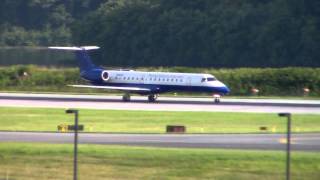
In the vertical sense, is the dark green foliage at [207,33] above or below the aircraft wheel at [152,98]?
above

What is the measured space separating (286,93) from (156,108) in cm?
2189

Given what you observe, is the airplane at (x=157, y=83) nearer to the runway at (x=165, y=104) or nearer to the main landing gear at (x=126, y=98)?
the main landing gear at (x=126, y=98)

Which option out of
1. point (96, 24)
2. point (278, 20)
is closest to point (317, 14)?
point (278, 20)

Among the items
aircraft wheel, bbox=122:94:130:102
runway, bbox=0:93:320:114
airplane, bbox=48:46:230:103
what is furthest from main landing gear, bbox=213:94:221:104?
aircraft wheel, bbox=122:94:130:102

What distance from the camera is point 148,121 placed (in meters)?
43.2

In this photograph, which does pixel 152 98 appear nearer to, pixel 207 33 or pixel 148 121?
pixel 148 121

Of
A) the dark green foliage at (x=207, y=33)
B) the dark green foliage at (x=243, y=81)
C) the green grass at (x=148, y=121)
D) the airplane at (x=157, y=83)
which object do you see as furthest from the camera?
the dark green foliage at (x=207, y=33)

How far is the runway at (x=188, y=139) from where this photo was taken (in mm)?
29828

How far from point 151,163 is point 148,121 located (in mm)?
20161

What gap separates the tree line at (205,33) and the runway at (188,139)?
69.7 m

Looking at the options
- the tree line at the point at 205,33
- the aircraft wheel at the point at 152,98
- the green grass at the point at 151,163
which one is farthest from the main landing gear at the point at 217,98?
the tree line at the point at 205,33

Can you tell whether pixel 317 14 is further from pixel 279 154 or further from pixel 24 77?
pixel 279 154

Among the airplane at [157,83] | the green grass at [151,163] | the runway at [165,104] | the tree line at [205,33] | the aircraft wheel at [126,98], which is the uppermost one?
the tree line at [205,33]

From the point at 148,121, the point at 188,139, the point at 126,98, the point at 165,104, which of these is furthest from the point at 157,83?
the point at 188,139
